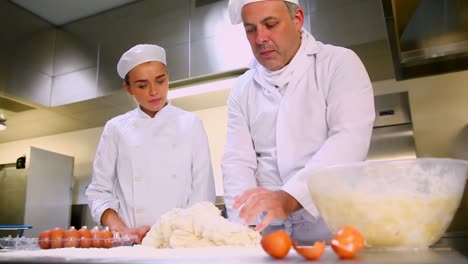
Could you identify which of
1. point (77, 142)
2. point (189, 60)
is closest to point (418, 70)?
point (189, 60)

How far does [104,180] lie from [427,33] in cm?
158

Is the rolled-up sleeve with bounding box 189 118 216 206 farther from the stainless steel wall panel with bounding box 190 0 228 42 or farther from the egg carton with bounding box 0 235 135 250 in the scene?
the stainless steel wall panel with bounding box 190 0 228 42

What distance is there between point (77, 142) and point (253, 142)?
303 centimetres

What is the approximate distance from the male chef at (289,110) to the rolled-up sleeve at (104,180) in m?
0.59

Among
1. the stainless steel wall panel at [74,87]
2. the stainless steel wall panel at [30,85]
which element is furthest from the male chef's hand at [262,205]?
the stainless steel wall panel at [30,85]

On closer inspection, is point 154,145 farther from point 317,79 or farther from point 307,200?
point 307,200

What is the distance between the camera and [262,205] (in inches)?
29.3

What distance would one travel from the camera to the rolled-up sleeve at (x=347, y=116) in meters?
1.00

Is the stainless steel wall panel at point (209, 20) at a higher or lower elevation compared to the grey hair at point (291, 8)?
higher

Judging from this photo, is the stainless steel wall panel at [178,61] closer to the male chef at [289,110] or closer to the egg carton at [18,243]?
the male chef at [289,110]

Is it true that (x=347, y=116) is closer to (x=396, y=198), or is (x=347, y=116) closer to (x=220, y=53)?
(x=396, y=198)

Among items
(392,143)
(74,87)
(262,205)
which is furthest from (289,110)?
(74,87)

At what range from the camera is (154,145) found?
5.58 ft

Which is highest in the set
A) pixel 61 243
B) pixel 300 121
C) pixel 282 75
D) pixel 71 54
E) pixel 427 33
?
pixel 71 54
